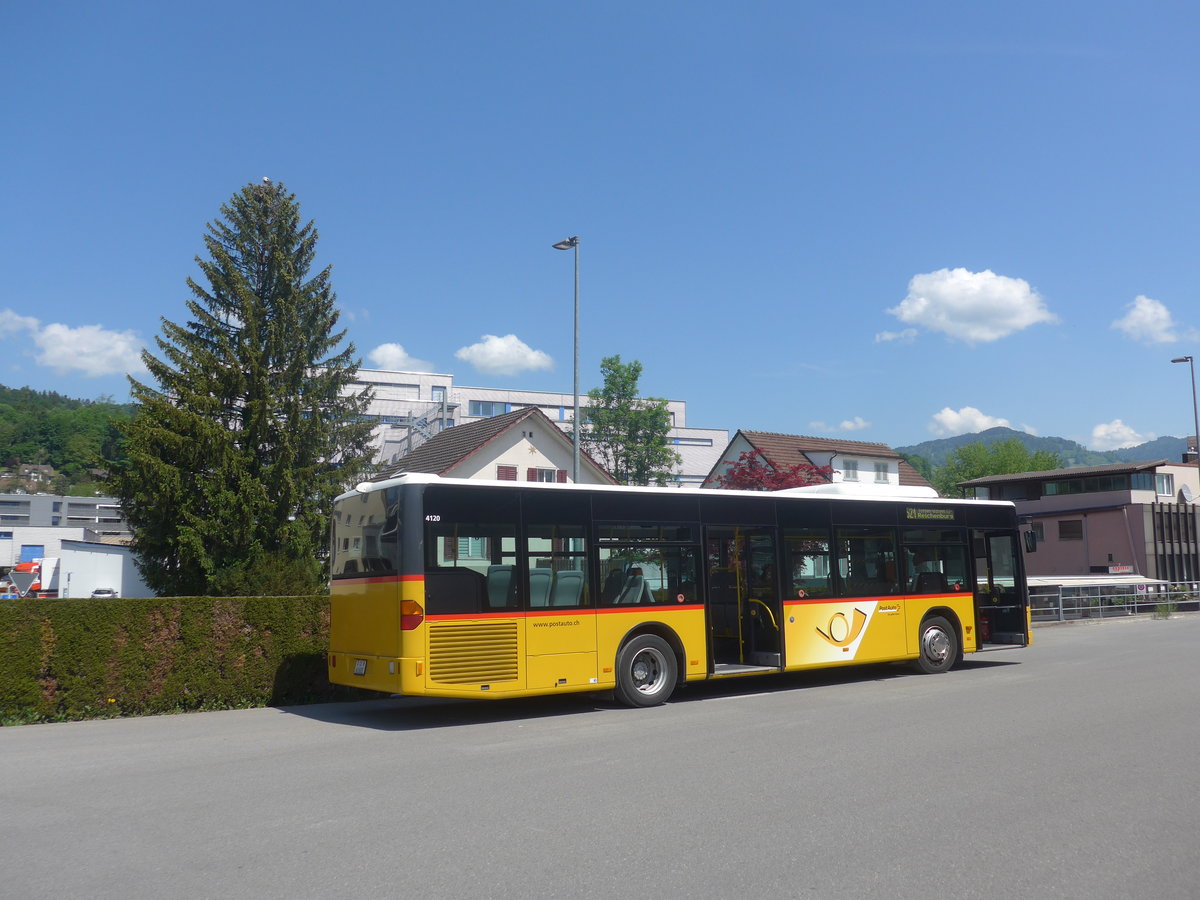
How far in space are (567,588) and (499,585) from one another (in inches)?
37.8

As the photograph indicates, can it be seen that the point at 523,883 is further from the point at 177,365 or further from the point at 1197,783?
the point at 177,365

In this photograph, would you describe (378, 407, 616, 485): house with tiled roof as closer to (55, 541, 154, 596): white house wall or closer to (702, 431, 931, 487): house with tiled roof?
(702, 431, 931, 487): house with tiled roof

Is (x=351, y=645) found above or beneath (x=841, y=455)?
→ beneath

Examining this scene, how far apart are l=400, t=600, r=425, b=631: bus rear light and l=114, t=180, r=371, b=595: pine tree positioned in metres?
14.0

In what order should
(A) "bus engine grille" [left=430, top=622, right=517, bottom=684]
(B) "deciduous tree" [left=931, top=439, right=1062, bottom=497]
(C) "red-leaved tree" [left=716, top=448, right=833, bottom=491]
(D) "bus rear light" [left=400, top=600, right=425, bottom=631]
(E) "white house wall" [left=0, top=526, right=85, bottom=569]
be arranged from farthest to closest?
(B) "deciduous tree" [left=931, top=439, right=1062, bottom=497] → (E) "white house wall" [left=0, top=526, right=85, bottom=569] → (C) "red-leaved tree" [left=716, top=448, right=833, bottom=491] → (A) "bus engine grille" [left=430, top=622, right=517, bottom=684] → (D) "bus rear light" [left=400, top=600, right=425, bottom=631]

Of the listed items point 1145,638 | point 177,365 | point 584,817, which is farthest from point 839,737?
point 177,365

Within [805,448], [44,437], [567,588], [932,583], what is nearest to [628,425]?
[805,448]

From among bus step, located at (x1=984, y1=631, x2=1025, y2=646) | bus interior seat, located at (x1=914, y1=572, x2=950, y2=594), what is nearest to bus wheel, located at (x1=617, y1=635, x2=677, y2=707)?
bus interior seat, located at (x1=914, y1=572, x2=950, y2=594)

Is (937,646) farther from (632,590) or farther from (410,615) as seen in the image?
(410,615)

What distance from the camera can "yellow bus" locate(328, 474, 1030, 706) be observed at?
11.5 meters

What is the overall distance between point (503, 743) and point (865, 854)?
5160 mm

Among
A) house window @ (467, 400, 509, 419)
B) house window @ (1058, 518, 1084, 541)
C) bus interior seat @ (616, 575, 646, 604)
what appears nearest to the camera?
bus interior seat @ (616, 575, 646, 604)

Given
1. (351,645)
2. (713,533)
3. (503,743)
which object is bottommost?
(503,743)

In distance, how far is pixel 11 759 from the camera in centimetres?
979
